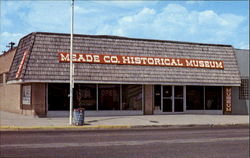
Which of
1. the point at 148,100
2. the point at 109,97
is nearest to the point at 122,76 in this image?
the point at 109,97

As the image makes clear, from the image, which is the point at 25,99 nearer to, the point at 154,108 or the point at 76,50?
the point at 76,50

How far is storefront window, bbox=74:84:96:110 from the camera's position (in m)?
24.6

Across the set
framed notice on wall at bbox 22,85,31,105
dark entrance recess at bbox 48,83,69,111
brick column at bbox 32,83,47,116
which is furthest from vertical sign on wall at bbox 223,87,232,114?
framed notice on wall at bbox 22,85,31,105

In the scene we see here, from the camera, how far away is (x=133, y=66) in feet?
83.8

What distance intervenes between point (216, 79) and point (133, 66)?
6424 millimetres

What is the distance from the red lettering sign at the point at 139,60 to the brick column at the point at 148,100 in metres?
1.69

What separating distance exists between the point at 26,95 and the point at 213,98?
1353 centimetres

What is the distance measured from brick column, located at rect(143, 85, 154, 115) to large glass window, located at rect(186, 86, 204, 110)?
3.11 meters

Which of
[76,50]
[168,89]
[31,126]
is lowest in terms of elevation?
[31,126]

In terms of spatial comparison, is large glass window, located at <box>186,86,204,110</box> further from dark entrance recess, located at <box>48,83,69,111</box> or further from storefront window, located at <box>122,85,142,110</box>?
dark entrance recess, located at <box>48,83,69,111</box>

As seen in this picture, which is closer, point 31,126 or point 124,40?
point 31,126

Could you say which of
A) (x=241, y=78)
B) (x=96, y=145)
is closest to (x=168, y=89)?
(x=241, y=78)

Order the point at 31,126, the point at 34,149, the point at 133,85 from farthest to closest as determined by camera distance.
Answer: the point at 133,85 → the point at 31,126 → the point at 34,149

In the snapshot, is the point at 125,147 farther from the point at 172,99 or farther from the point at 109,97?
the point at 172,99
